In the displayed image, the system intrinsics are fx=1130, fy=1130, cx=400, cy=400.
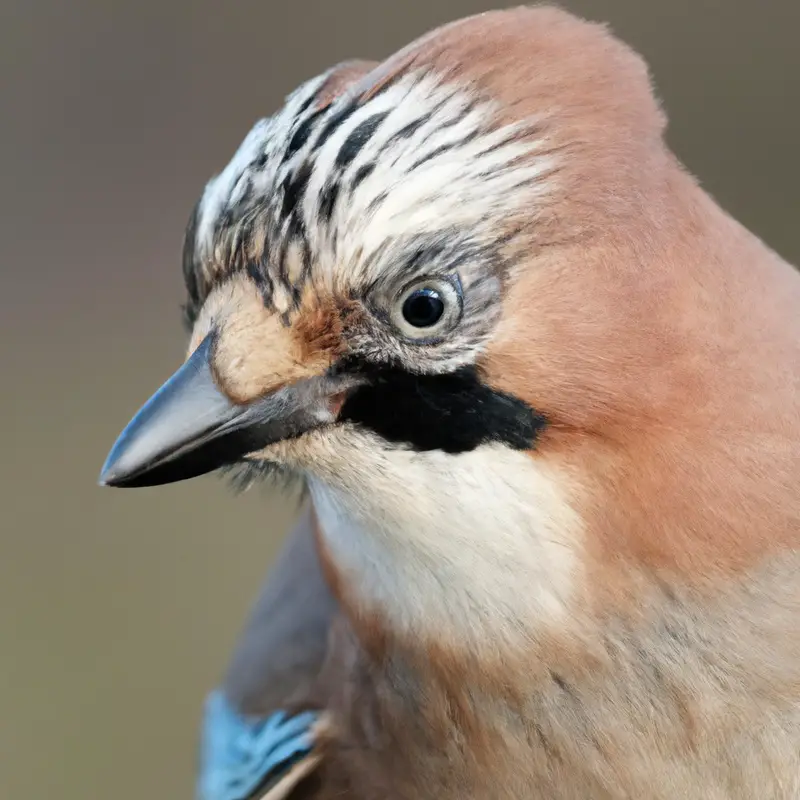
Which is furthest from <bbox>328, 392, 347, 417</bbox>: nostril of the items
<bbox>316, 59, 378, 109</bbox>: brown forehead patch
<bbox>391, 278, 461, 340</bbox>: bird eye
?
<bbox>316, 59, 378, 109</bbox>: brown forehead patch

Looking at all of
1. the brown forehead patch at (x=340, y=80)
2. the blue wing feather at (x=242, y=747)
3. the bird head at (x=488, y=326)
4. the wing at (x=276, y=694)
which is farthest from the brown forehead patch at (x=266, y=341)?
the blue wing feather at (x=242, y=747)

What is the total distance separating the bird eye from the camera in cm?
125

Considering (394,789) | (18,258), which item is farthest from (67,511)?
(394,789)

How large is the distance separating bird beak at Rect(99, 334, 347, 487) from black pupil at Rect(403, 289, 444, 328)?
150 mm

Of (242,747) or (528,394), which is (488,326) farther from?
(242,747)

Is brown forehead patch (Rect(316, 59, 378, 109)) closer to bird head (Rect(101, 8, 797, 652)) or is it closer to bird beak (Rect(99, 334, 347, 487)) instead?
bird head (Rect(101, 8, 797, 652))

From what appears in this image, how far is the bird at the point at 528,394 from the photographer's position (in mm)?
1271

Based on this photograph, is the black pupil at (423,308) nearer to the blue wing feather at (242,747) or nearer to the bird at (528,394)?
the bird at (528,394)

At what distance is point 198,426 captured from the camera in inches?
53.6

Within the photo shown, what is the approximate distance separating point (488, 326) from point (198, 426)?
14.7 inches

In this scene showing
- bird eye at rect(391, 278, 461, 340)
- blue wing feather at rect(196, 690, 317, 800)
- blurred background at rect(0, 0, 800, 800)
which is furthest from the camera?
blurred background at rect(0, 0, 800, 800)

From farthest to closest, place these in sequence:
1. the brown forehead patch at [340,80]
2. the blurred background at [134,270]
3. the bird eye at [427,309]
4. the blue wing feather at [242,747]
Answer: the blurred background at [134,270] < the blue wing feather at [242,747] < the brown forehead patch at [340,80] < the bird eye at [427,309]

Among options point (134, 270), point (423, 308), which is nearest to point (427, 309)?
point (423, 308)

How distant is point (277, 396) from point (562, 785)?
2.27ft
